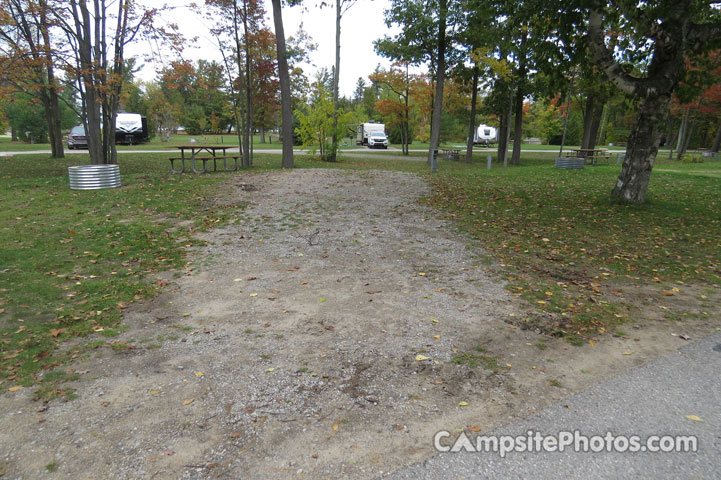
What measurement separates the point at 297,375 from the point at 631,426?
2.38 meters

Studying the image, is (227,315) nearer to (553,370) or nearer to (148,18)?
(553,370)

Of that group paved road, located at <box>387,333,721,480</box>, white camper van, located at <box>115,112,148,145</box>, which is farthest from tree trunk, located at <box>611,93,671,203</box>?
white camper van, located at <box>115,112,148,145</box>

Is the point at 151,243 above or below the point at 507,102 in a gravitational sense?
below

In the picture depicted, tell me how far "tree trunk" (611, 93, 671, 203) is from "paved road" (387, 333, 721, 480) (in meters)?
6.91

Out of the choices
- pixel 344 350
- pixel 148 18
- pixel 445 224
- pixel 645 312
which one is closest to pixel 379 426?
pixel 344 350

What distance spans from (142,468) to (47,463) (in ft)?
1.84

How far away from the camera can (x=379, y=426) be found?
273 cm

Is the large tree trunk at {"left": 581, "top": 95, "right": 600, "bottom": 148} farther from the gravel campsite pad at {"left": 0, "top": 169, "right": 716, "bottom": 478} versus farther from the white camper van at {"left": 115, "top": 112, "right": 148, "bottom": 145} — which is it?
the white camper van at {"left": 115, "top": 112, "right": 148, "bottom": 145}

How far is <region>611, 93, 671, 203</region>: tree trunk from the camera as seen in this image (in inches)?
345

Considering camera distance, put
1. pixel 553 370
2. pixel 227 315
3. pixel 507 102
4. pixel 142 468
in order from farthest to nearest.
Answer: pixel 507 102 < pixel 227 315 < pixel 553 370 < pixel 142 468

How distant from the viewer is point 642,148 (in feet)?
29.7

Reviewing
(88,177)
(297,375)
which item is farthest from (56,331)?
(88,177)

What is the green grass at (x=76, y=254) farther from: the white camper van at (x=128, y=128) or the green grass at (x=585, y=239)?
the white camper van at (x=128, y=128)

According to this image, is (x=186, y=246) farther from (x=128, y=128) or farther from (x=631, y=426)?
(x=128, y=128)
